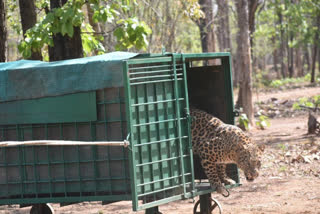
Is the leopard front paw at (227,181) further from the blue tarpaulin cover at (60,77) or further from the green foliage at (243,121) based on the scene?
the green foliage at (243,121)

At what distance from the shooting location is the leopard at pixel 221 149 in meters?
6.13

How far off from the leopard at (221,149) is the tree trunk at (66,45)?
238 centimetres

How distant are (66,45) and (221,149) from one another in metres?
3.02

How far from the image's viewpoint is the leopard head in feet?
19.9

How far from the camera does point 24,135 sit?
5.66 meters

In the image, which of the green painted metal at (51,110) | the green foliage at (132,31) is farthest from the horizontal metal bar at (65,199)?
the green foliage at (132,31)

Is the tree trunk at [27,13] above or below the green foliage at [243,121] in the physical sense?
above

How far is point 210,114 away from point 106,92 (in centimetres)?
194

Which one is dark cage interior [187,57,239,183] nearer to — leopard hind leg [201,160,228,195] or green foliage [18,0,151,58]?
leopard hind leg [201,160,228,195]

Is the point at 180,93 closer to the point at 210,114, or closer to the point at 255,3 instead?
the point at 210,114

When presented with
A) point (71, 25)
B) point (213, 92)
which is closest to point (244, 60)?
point (213, 92)

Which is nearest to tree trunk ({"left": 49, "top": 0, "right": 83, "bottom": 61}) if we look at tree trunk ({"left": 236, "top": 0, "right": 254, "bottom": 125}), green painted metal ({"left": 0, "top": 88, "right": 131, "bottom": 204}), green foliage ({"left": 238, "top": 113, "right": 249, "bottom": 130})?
green painted metal ({"left": 0, "top": 88, "right": 131, "bottom": 204})

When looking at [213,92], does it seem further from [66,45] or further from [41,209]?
[41,209]

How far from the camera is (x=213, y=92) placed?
6.86 m
